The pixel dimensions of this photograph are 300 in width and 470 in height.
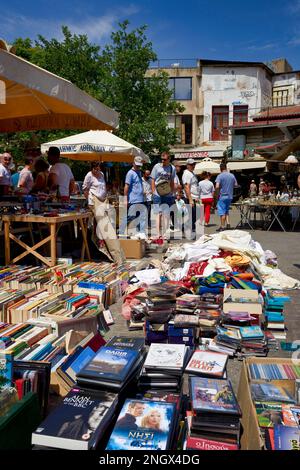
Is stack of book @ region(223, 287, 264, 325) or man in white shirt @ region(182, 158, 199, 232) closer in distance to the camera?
stack of book @ region(223, 287, 264, 325)

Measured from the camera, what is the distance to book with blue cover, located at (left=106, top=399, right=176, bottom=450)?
5.88ft

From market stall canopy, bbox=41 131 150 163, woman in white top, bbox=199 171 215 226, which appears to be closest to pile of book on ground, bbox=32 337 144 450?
market stall canopy, bbox=41 131 150 163

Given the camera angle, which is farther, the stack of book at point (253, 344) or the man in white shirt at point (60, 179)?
the man in white shirt at point (60, 179)

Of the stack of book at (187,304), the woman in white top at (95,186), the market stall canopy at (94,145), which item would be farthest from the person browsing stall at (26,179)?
the stack of book at (187,304)

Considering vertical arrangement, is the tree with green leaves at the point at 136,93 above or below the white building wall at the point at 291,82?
below

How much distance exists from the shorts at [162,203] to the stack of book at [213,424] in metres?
7.10

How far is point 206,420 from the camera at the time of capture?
2064 mm

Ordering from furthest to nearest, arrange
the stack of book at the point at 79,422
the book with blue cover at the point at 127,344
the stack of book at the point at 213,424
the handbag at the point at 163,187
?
the handbag at the point at 163,187
the book with blue cover at the point at 127,344
the stack of book at the point at 213,424
the stack of book at the point at 79,422

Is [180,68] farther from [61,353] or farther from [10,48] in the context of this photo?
[61,353]

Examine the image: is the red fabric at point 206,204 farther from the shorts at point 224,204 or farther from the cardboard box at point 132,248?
the cardboard box at point 132,248

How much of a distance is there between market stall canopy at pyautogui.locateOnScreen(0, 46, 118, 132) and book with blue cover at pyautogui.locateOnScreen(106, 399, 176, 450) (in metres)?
3.19

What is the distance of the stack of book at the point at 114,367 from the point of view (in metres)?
2.12

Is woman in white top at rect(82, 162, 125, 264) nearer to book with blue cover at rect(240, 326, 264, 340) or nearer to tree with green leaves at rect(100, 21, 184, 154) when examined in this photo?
book with blue cover at rect(240, 326, 264, 340)

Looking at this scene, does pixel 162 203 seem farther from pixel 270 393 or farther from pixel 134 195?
pixel 270 393
